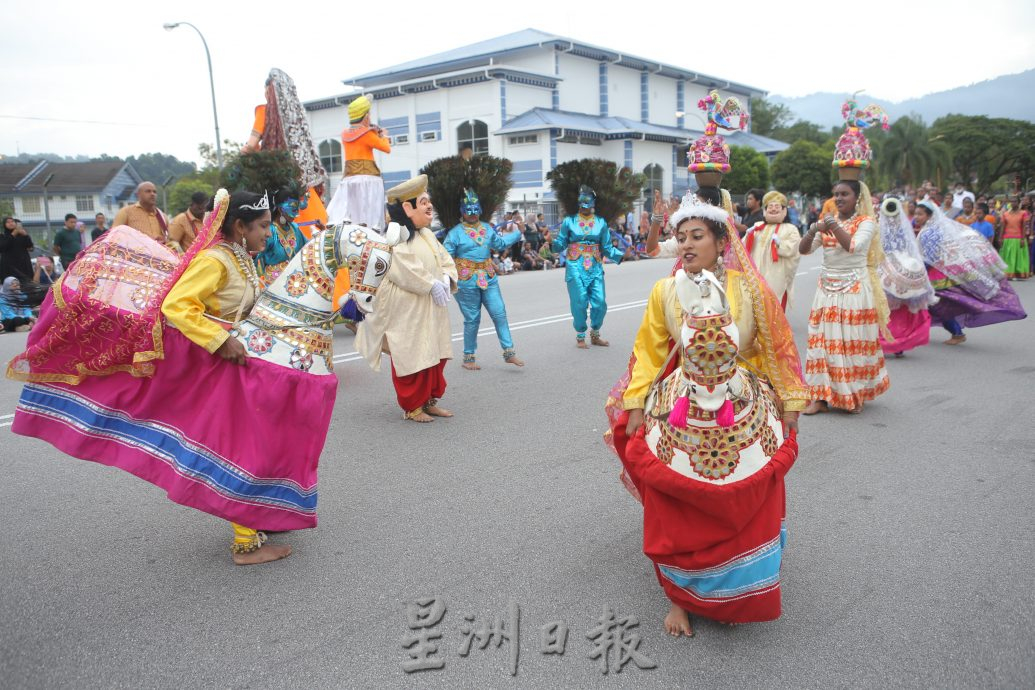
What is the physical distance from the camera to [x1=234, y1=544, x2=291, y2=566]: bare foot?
11.7ft

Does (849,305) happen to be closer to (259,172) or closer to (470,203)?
(470,203)

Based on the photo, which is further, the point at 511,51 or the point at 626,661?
the point at 511,51

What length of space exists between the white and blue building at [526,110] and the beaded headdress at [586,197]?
21.4 metres

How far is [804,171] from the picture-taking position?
39.8 metres

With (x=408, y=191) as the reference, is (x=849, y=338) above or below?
below

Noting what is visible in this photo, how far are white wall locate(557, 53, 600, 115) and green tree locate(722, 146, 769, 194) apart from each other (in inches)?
297

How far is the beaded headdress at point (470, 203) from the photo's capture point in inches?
291

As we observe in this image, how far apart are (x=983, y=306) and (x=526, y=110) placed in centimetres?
2838

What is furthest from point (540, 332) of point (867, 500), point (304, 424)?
point (304, 424)

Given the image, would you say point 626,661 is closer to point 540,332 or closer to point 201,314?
point 201,314

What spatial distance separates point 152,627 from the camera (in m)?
3.06

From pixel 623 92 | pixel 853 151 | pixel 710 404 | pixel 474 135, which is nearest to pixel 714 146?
pixel 710 404

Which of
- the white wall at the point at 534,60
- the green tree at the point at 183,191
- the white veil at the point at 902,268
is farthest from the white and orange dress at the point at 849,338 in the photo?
the green tree at the point at 183,191

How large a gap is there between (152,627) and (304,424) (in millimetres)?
1015
